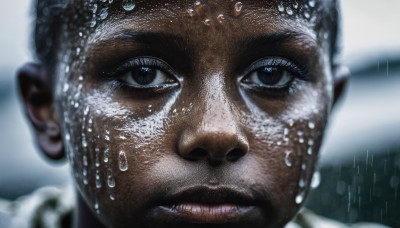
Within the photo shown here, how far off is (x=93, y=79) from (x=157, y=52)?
190mm

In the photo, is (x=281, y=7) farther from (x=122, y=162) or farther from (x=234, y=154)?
(x=122, y=162)

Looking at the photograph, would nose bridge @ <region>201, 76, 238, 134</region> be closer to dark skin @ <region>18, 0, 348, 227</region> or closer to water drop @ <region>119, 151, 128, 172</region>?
dark skin @ <region>18, 0, 348, 227</region>

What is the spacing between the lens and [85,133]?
148 cm

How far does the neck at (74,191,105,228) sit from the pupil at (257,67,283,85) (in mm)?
586

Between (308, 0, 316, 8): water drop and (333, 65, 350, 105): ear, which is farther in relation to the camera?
(333, 65, 350, 105): ear

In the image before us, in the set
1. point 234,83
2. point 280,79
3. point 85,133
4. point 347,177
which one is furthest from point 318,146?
point 347,177

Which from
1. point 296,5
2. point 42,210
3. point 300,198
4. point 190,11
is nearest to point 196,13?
point 190,11

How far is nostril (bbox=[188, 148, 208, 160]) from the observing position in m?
1.30

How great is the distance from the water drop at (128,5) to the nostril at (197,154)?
36 cm

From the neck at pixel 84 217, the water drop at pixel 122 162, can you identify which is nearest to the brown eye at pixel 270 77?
the water drop at pixel 122 162

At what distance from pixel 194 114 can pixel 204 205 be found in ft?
0.63

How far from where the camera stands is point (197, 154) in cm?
131

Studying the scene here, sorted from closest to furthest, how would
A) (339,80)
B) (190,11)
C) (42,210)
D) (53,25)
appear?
(190,11) → (53,25) → (339,80) → (42,210)

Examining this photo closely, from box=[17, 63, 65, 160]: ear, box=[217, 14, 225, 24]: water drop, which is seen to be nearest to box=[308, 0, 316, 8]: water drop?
box=[217, 14, 225, 24]: water drop
